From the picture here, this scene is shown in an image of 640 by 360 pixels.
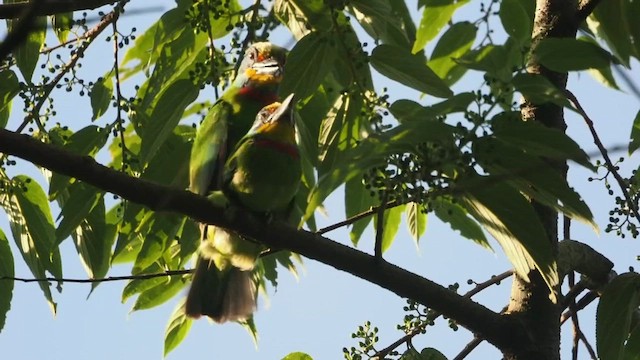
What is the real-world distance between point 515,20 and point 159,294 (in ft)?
5.68

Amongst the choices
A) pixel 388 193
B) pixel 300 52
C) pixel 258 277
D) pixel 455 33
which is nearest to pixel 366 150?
pixel 388 193

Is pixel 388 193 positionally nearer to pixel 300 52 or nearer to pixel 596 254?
pixel 300 52

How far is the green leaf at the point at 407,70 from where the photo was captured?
2527mm

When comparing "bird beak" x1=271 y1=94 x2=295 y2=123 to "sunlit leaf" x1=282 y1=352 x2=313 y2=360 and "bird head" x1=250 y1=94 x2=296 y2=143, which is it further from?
"sunlit leaf" x1=282 y1=352 x2=313 y2=360

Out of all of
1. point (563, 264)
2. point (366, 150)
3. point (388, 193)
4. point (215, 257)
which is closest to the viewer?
point (366, 150)

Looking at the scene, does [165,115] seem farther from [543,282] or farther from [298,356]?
[543,282]

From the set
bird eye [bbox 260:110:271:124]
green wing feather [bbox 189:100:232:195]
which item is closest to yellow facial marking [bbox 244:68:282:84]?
green wing feather [bbox 189:100:232:195]

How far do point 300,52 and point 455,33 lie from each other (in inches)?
19.4

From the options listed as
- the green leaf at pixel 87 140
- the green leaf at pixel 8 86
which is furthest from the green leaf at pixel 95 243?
the green leaf at pixel 8 86

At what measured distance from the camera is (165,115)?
9.13ft

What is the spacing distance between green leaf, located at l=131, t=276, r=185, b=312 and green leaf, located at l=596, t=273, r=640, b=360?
1497mm

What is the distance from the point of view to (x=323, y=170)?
2742 millimetres

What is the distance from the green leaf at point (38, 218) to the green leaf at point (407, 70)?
1.24 metres

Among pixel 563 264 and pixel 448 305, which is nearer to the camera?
pixel 448 305
